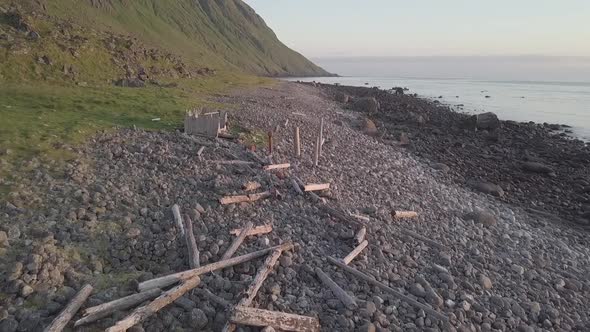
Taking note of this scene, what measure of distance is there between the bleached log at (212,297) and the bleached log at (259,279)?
11.9 inches

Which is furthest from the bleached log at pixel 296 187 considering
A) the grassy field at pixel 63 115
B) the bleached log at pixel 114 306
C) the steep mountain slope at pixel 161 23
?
the steep mountain slope at pixel 161 23

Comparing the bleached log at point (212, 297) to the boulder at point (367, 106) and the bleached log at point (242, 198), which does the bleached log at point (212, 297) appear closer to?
the bleached log at point (242, 198)

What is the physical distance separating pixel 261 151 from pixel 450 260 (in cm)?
1058

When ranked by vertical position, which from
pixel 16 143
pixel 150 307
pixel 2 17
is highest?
pixel 2 17

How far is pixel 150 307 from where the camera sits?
27.6 feet

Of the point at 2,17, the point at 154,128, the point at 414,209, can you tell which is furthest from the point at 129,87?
the point at 414,209

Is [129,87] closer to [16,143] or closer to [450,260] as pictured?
[16,143]

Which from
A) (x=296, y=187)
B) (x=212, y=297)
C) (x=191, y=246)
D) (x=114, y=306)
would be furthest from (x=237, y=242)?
(x=296, y=187)

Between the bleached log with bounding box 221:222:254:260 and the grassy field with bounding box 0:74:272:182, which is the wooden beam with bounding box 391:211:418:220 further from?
the grassy field with bounding box 0:74:272:182

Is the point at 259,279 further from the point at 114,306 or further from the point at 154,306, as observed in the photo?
the point at 114,306

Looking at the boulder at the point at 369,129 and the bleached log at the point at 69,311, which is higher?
the bleached log at the point at 69,311

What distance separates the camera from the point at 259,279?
32.8 feet

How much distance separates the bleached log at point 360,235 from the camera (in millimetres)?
12745

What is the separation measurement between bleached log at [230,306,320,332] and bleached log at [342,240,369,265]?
2.77 metres
